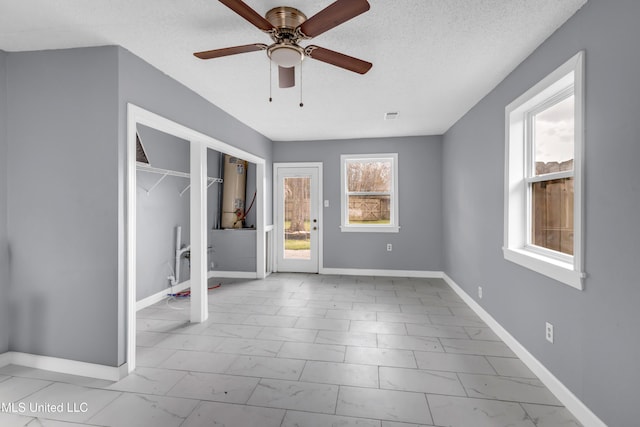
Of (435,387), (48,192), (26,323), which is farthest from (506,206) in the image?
(26,323)

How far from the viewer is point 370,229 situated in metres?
5.84

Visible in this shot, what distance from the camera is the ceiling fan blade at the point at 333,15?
1520 millimetres

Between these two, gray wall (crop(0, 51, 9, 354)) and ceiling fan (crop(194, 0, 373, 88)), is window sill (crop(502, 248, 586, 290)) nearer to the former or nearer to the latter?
ceiling fan (crop(194, 0, 373, 88))

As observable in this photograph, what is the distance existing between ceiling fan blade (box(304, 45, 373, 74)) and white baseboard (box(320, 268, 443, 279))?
4.22m

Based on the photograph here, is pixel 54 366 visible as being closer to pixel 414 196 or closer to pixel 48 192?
pixel 48 192

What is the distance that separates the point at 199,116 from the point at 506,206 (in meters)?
3.19

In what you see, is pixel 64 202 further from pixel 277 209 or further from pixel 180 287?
pixel 277 209

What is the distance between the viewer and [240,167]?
579 centimetres

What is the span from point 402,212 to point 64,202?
474 centimetres

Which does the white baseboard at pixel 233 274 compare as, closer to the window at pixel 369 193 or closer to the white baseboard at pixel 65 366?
the window at pixel 369 193

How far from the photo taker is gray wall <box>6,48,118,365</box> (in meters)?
2.39

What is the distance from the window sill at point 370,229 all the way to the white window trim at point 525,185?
9.14 feet

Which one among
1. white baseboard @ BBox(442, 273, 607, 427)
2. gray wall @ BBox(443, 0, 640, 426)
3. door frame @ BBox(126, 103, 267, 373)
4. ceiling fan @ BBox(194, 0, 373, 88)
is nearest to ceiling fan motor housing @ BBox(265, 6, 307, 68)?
ceiling fan @ BBox(194, 0, 373, 88)

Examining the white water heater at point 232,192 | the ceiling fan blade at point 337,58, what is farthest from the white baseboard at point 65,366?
the white water heater at point 232,192
